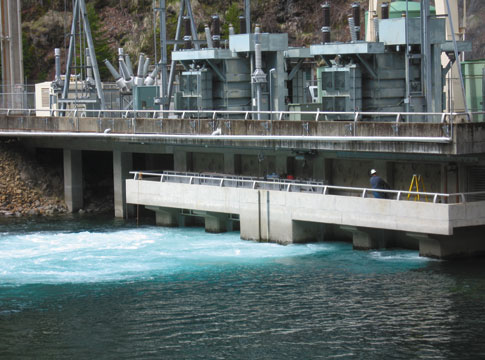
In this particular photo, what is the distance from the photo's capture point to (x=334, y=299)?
32125 mm

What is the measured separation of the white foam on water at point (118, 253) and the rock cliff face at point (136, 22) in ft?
128

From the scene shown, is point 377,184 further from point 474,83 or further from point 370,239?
point 474,83

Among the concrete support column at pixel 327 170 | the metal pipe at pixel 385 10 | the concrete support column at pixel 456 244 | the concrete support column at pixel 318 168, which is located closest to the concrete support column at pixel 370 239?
the concrete support column at pixel 456 244

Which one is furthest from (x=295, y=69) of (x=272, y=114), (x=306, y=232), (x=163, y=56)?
(x=306, y=232)

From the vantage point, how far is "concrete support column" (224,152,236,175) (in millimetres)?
50062

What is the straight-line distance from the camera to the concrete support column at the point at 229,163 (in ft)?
164

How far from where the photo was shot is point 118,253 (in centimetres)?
4212

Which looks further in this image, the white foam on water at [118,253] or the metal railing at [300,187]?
the metal railing at [300,187]

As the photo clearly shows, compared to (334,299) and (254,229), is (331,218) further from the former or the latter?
(334,299)

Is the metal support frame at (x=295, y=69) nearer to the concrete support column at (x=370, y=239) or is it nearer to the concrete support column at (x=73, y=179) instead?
the concrete support column at (x=370, y=239)

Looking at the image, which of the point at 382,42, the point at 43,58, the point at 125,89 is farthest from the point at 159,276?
the point at 43,58

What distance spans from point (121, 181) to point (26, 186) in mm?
7421

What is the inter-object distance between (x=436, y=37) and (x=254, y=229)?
1164cm

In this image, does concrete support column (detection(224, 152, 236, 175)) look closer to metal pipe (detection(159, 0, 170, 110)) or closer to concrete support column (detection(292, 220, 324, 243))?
metal pipe (detection(159, 0, 170, 110))
